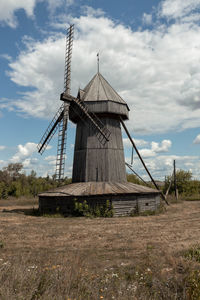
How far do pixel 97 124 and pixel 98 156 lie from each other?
2616 millimetres

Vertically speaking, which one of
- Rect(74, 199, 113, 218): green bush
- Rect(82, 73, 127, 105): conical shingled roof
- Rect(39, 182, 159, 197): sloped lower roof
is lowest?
Rect(74, 199, 113, 218): green bush

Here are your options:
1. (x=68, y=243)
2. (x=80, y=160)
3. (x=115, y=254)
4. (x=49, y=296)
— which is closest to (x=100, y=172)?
(x=80, y=160)

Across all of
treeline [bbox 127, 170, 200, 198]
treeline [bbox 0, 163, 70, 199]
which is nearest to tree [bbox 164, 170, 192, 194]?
treeline [bbox 127, 170, 200, 198]

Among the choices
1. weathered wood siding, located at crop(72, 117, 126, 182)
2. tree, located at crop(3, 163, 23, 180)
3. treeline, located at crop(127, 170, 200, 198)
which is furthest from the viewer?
tree, located at crop(3, 163, 23, 180)

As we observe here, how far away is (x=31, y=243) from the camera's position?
32.6 ft

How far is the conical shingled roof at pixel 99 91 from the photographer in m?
20.8

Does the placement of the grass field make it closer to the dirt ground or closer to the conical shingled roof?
the dirt ground

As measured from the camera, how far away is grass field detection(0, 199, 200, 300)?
15.3 feet

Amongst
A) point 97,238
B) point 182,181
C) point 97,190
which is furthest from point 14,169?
point 97,238

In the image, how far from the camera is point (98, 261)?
742 centimetres

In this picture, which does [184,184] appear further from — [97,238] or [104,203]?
[97,238]

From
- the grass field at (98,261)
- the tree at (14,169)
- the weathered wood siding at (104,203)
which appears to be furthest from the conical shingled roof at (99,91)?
the tree at (14,169)

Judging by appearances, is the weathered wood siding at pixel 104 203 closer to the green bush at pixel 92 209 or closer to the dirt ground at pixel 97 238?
the green bush at pixel 92 209

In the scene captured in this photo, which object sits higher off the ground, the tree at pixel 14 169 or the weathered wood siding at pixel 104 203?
the tree at pixel 14 169
